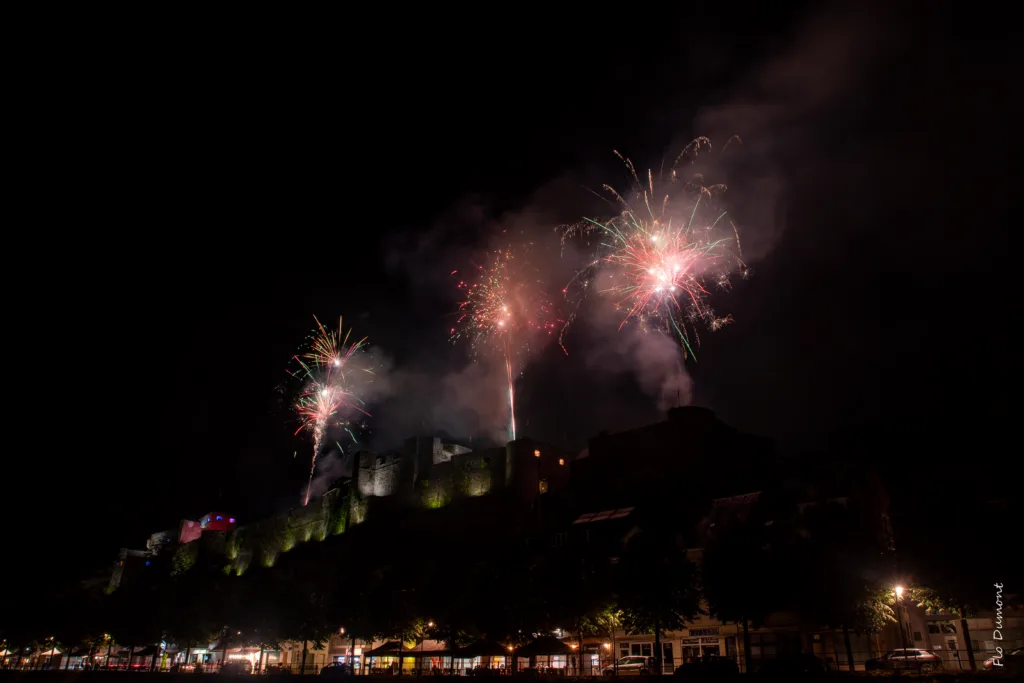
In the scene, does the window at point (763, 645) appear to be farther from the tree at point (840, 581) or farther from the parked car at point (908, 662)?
the parked car at point (908, 662)

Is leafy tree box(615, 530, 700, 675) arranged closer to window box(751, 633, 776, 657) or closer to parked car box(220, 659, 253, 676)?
window box(751, 633, 776, 657)

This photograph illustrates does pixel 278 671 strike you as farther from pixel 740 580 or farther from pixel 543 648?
pixel 740 580

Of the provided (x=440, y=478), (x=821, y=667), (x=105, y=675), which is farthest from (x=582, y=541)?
(x=105, y=675)

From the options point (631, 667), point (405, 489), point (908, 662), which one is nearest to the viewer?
point (908, 662)

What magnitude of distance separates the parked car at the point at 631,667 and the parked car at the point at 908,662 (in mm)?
11560

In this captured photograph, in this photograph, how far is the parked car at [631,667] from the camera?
39.4 metres

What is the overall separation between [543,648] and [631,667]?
207 inches

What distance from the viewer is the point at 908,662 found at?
34.1 m

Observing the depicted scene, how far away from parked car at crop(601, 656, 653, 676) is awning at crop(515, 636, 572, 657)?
10.1 feet

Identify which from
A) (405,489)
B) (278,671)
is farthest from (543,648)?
(405,489)

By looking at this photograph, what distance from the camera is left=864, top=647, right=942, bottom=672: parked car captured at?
110 ft

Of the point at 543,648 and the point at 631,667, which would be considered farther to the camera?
the point at 543,648

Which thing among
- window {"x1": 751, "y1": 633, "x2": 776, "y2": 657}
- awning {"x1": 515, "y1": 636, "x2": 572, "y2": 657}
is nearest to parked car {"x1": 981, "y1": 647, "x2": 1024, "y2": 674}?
window {"x1": 751, "y1": 633, "x2": 776, "y2": 657}

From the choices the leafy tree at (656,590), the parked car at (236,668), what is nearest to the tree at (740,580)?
the leafy tree at (656,590)
